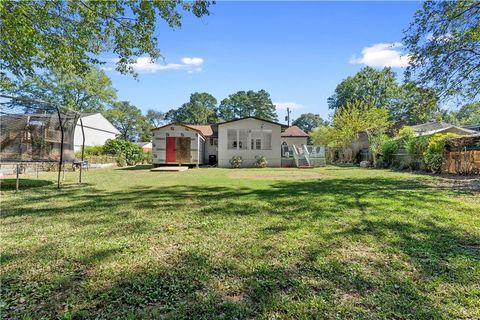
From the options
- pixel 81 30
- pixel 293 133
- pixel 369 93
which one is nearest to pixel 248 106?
pixel 369 93

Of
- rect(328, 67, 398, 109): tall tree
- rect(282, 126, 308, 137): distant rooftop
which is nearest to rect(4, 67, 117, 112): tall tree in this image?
rect(282, 126, 308, 137): distant rooftop

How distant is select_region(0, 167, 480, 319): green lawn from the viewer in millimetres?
2117

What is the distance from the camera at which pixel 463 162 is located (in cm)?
1329

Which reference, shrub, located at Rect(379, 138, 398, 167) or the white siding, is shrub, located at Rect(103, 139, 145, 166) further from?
shrub, located at Rect(379, 138, 398, 167)

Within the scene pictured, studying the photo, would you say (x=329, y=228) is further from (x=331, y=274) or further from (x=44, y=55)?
(x=44, y=55)

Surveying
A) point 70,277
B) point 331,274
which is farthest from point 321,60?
point 70,277

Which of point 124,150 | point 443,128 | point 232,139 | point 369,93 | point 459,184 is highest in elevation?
point 369,93

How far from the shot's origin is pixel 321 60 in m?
13.5

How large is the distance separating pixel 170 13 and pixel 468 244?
874 centimetres

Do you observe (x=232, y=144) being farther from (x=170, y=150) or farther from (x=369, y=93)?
(x=369, y=93)

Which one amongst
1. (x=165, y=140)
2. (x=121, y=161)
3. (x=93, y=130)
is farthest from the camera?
(x=93, y=130)

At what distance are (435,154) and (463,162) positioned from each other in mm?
1232

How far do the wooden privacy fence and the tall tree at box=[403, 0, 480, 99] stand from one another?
3.93 metres

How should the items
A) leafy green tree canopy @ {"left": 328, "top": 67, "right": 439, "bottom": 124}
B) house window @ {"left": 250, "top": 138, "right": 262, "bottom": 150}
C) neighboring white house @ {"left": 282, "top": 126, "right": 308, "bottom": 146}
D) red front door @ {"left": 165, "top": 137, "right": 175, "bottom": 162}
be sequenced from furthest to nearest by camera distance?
leafy green tree canopy @ {"left": 328, "top": 67, "right": 439, "bottom": 124}
neighboring white house @ {"left": 282, "top": 126, "right": 308, "bottom": 146}
house window @ {"left": 250, "top": 138, "right": 262, "bottom": 150}
red front door @ {"left": 165, "top": 137, "right": 175, "bottom": 162}
